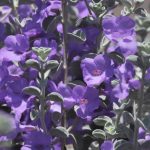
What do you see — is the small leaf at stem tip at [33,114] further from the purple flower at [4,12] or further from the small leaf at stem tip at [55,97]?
the purple flower at [4,12]

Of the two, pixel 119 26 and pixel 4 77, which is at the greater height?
pixel 119 26

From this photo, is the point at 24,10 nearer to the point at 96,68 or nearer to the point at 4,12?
the point at 4,12

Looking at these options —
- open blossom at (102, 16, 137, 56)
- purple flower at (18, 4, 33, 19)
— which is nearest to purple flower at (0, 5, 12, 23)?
purple flower at (18, 4, 33, 19)

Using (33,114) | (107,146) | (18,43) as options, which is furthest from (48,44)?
(107,146)

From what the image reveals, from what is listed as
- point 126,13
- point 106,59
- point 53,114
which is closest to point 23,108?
point 53,114

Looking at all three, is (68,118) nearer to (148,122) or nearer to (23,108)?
(23,108)

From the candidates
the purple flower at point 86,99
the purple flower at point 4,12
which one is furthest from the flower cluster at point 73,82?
the purple flower at point 4,12

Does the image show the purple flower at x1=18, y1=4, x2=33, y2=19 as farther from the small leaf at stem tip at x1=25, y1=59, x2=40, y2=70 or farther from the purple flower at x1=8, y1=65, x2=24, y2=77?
the small leaf at stem tip at x1=25, y1=59, x2=40, y2=70
